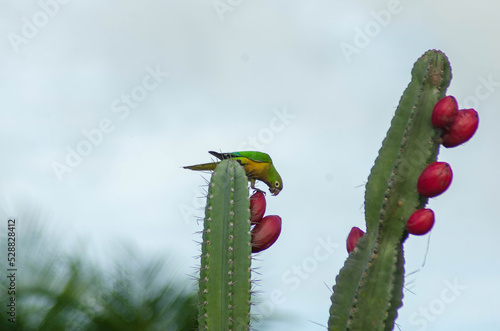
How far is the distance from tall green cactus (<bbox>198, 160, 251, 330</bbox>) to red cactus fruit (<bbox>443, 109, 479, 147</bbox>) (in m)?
1.16

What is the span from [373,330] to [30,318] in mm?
2165

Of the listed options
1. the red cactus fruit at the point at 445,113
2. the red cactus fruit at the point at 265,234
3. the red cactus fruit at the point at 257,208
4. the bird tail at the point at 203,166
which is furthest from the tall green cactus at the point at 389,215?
the bird tail at the point at 203,166

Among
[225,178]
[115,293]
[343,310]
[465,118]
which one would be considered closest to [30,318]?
[115,293]

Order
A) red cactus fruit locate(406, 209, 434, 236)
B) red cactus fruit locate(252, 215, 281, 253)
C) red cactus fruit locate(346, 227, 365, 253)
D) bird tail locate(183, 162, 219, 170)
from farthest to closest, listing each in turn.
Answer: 1. bird tail locate(183, 162, 219, 170)
2. red cactus fruit locate(346, 227, 365, 253)
3. red cactus fruit locate(252, 215, 281, 253)
4. red cactus fruit locate(406, 209, 434, 236)

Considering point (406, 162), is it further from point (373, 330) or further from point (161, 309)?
point (161, 309)

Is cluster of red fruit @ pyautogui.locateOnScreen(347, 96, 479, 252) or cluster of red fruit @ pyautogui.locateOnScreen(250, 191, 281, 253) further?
cluster of red fruit @ pyautogui.locateOnScreen(250, 191, 281, 253)

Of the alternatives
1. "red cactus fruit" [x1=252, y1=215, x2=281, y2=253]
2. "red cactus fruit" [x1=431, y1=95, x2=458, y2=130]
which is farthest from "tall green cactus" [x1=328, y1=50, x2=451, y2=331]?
"red cactus fruit" [x1=252, y1=215, x2=281, y2=253]

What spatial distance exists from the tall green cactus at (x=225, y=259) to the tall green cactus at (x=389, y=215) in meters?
0.50

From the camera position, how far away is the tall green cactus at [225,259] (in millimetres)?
3191

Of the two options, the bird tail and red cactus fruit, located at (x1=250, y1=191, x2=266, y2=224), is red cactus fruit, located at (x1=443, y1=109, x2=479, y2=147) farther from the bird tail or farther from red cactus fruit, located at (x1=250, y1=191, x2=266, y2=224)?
the bird tail

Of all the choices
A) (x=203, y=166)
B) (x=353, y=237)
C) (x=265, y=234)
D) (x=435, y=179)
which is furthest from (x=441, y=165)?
(x=203, y=166)

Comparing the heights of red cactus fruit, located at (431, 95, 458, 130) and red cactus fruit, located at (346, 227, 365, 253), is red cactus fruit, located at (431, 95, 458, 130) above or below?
above

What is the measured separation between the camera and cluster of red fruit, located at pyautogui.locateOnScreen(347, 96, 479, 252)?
10.5 ft

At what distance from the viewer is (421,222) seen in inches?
125
